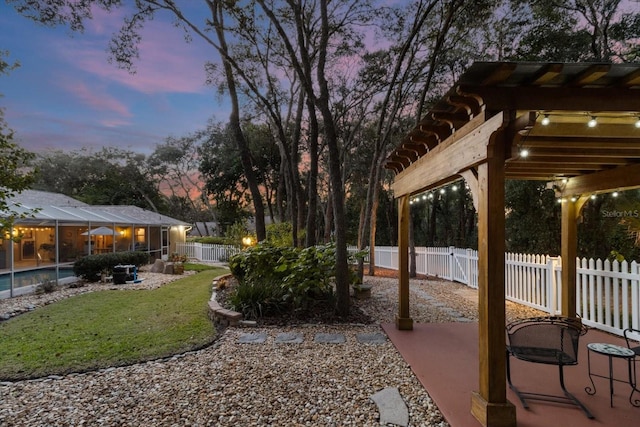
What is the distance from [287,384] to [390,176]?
1272 cm

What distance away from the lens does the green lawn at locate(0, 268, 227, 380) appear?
363cm

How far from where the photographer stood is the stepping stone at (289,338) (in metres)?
4.23

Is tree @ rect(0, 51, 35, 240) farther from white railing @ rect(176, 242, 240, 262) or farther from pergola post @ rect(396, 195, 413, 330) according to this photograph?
white railing @ rect(176, 242, 240, 262)

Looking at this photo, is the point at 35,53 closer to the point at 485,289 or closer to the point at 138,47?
the point at 138,47

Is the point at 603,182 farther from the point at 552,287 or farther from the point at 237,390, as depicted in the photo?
the point at 237,390

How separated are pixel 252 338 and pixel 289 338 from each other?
0.47 m

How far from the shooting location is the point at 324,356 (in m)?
3.71

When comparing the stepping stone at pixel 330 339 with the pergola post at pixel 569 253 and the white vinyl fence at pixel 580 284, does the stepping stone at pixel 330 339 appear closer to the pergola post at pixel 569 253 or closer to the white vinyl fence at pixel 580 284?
the pergola post at pixel 569 253

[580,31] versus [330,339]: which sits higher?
[580,31]

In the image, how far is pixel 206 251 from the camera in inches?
664

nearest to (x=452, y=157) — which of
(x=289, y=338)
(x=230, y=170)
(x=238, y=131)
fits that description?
(x=289, y=338)

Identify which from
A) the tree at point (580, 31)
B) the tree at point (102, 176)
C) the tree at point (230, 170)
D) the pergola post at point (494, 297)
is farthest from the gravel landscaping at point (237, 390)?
the tree at point (102, 176)

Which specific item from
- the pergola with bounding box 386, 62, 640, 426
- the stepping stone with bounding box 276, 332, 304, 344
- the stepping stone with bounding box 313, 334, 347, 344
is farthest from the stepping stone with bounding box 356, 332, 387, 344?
the pergola with bounding box 386, 62, 640, 426

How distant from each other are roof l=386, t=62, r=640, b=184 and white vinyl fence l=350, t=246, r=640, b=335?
173cm
